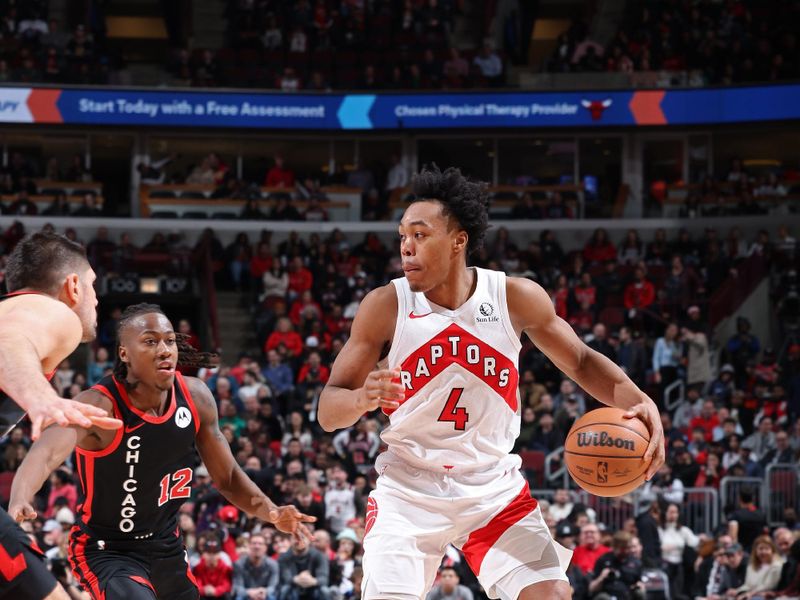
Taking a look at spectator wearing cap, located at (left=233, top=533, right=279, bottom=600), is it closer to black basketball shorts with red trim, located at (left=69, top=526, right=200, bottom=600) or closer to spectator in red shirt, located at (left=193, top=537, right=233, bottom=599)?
spectator in red shirt, located at (left=193, top=537, right=233, bottom=599)

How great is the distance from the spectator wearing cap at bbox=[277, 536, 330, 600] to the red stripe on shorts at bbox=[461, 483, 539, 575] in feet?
23.5

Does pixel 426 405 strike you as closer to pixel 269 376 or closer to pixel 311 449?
pixel 311 449

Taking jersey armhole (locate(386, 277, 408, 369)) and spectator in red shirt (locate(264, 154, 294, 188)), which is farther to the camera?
spectator in red shirt (locate(264, 154, 294, 188))

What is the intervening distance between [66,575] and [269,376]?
20.3 feet

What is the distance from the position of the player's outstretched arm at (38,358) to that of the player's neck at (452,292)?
2045 mm

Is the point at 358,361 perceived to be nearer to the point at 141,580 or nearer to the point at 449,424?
the point at 449,424

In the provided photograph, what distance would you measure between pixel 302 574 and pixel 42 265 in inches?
339

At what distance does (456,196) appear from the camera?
19.6 feet

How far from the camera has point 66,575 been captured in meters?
12.4

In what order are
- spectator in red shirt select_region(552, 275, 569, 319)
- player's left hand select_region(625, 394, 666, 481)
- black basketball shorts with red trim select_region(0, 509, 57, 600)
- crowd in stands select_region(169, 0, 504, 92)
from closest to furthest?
black basketball shorts with red trim select_region(0, 509, 57, 600), player's left hand select_region(625, 394, 666, 481), spectator in red shirt select_region(552, 275, 569, 319), crowd in stands select_region(169, 0, 504, 92)

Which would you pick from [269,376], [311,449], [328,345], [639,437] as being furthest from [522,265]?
[639,437]

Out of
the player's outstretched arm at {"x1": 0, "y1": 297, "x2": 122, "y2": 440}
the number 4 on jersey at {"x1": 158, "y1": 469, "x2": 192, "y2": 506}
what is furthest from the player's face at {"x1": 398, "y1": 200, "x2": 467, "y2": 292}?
the player's outstretched arm at {"x1": 0, "y1": 297, "x2": 122, "y2": 440}

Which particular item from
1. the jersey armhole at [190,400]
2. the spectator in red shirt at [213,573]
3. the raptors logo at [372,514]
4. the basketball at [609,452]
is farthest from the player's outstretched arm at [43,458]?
the spectator in red shirt at [213,573]

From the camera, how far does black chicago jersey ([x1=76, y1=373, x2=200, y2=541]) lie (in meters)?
6.31
